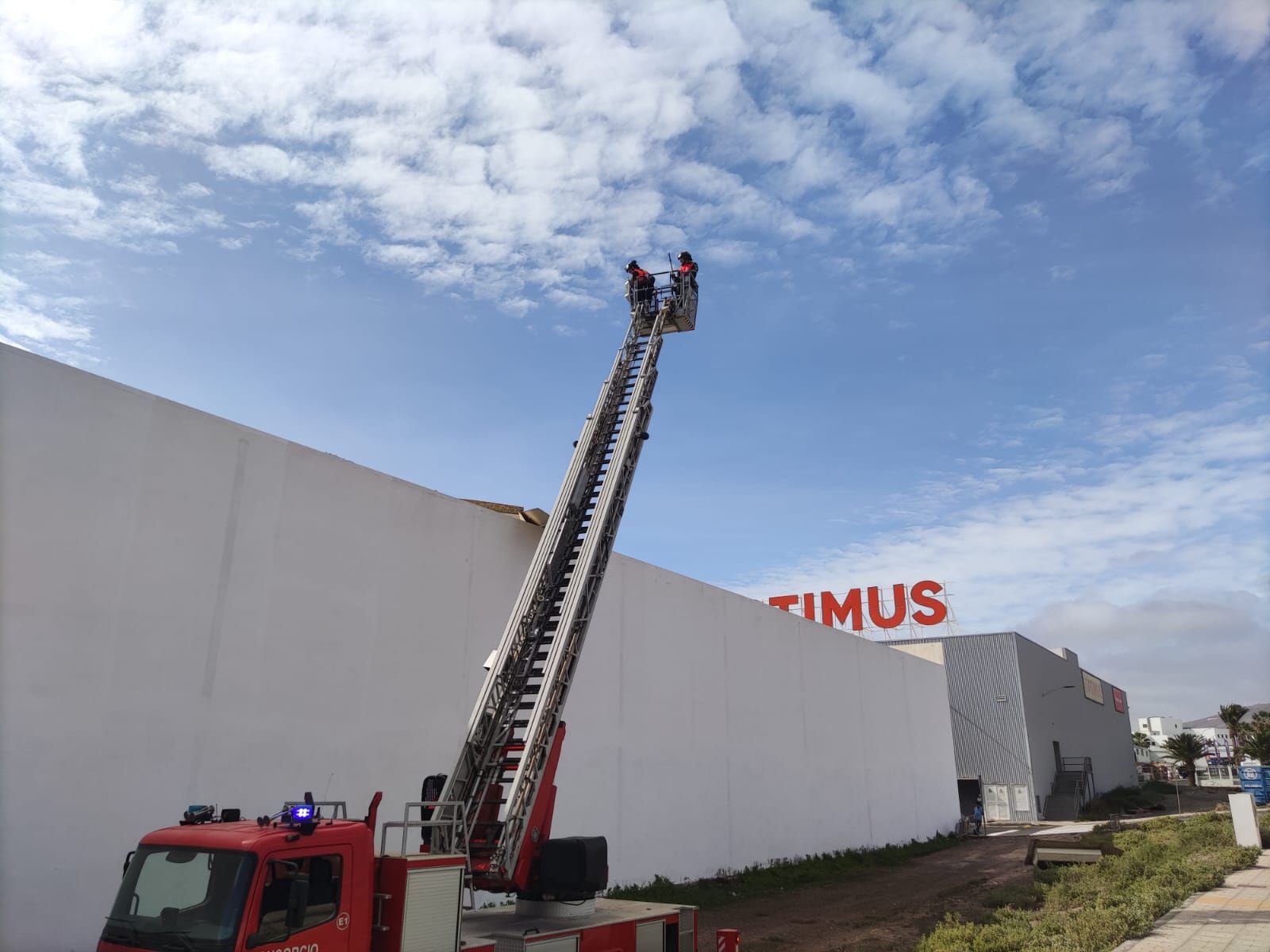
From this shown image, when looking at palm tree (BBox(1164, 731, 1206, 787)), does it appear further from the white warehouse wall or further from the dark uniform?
the dark uniform

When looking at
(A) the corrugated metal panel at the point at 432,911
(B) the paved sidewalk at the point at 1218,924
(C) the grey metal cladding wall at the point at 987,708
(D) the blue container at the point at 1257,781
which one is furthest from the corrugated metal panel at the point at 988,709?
(A) the corrugated metal panel at the point at 432,911

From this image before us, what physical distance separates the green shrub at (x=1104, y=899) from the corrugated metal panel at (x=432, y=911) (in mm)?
8398

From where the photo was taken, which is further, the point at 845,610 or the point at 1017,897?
the point at 845,610

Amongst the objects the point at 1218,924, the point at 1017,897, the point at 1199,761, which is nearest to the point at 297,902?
the point at 1218,924

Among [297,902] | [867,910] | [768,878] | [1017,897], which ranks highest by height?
[297,902]

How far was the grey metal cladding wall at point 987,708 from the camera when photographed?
178 ft

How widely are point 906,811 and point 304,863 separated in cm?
3250

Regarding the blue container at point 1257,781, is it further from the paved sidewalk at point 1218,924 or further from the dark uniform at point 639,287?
the dark uniform at point 639,287

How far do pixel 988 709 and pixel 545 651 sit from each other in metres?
51.8

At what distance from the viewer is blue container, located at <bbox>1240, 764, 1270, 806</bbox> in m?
38.8

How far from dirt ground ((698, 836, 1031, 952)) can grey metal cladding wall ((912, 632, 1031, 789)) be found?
92.2 ft

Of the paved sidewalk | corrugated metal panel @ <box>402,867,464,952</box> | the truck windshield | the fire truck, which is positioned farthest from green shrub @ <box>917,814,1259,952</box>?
the truck windshield

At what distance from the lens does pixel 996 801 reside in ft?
176

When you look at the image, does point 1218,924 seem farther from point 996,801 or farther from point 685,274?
point 996,801
